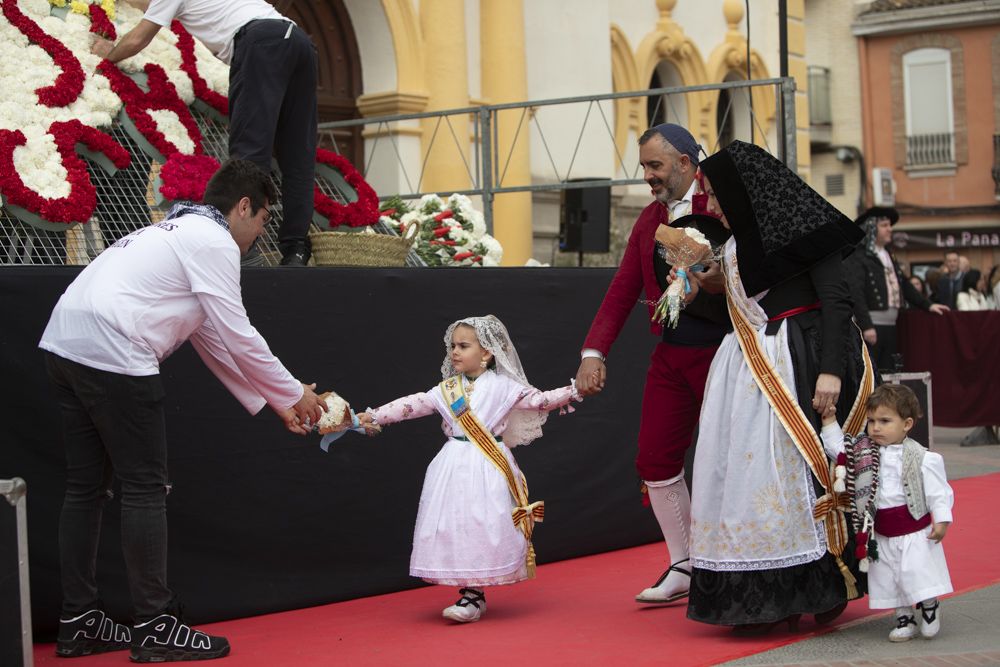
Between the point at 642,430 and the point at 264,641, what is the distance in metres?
1.66

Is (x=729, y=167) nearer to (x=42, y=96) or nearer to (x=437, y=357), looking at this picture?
(x=437, y=357)

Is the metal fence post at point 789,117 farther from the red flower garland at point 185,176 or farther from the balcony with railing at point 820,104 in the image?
the balcony with railing at point 820,104

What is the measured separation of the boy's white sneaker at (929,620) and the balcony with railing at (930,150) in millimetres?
29881

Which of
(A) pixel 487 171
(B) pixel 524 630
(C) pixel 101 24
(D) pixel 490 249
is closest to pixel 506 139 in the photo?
(A) pixel 487 171

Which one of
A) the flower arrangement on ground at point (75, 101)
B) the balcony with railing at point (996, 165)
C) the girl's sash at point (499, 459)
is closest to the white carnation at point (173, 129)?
the flower arrangement on ground at point (75, 101)

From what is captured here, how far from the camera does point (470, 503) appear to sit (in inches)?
213

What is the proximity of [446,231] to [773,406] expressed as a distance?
3.49 meters

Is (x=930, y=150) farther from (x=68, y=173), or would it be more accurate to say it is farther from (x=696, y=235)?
(x=696, y=235)

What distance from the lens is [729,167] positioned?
197 inches

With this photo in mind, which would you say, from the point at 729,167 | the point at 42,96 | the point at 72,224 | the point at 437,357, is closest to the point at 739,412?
the point at 729,167

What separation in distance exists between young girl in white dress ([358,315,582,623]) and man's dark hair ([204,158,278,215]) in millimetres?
1034

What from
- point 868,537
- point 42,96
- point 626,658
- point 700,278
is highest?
point 42,96

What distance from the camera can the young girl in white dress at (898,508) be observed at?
190 inches

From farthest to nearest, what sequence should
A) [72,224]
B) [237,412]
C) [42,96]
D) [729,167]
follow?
[42,96] → [72,224] → [237,412] → [729,167]
